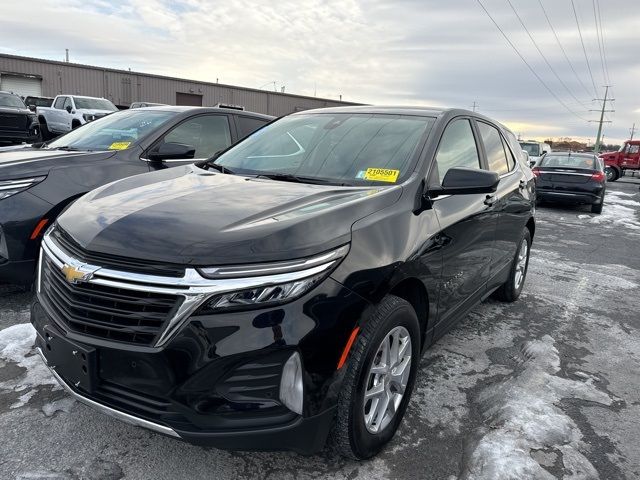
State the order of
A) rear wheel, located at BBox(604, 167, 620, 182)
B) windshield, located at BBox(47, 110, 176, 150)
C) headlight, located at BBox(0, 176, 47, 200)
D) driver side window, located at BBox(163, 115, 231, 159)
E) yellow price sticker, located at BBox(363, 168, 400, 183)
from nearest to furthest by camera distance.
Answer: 1. yellow price sticker, located at BBox(363, 168, 400, 183)
2. headlight, located at BBox(0, 176, 47, 200)
3. windshield, located at BBox(47, 110, 176, 150)
4. driver side window, located at BBox(163, 115, 231, 159)
5. rear wheel, located at BBox(604, 167, 620, 182)

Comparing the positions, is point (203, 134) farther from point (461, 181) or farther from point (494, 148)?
point (461, 181)

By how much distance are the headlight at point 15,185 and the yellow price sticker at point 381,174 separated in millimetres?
2642

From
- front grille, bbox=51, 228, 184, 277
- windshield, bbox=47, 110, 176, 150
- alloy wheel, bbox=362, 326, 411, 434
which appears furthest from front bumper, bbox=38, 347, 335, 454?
windshield, bbox=47, 110, 176, 150

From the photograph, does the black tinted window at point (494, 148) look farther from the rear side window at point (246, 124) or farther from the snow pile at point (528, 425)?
the rear side window at point (246, 124)

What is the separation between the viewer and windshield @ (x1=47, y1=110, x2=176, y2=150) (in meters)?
4.80

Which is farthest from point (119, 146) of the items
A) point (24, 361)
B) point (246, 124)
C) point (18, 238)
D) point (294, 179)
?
point (294, 179)

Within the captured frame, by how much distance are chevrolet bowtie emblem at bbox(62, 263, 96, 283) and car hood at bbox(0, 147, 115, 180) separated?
85.0 inches

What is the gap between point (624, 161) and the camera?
26.9m

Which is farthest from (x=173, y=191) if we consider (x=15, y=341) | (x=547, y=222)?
(x=547, y=222)

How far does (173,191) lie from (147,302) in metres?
0.93

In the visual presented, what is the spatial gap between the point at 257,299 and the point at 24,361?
2.13m

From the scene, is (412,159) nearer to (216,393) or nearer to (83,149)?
(216,393)

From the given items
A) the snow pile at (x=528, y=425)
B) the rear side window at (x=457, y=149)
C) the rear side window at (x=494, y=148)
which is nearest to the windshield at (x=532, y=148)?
the rear side window at (x=494, y=148)

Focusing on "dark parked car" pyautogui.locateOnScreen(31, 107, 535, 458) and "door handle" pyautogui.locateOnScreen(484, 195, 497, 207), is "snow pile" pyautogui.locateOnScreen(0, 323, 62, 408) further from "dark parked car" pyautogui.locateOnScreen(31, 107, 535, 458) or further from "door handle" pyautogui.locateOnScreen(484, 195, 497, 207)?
"door handle" pyautogui.locateOnScreen(484, 195, 497, 207)
